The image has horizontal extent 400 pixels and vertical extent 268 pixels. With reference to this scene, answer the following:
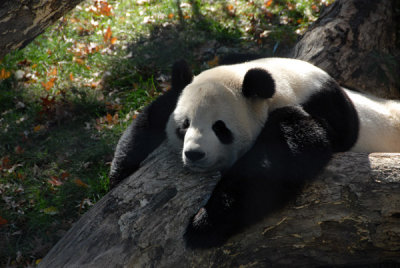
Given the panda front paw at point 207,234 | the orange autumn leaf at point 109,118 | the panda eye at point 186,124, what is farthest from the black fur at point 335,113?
the orange autumn leaf at point 109,118

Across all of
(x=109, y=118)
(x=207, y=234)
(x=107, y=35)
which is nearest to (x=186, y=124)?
(x=207, y=234)

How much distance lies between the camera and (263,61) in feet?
12.7

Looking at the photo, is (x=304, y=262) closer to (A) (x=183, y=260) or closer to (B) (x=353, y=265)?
(B) (x=353, y=265)

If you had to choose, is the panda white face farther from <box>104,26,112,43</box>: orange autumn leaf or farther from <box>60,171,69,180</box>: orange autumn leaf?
<box>104,26,112,43</box>: orange autumn leaf

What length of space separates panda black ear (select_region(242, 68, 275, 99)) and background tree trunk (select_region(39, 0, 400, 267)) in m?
0.69

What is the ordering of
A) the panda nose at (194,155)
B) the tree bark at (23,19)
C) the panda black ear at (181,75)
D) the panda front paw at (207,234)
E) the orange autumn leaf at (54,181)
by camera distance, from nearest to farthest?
the panda front paw at (207,234) < the panda nose at (194,155) < the panda black ear at (181,75) < the tree bark at (23,19) < the orange autumn leaf at (54,181)

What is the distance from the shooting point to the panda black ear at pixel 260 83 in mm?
3066

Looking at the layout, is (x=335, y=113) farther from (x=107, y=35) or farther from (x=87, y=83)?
(x=107, y=35)

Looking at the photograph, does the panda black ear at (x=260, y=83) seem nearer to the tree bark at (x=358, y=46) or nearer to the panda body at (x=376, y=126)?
the panda body at (x=376, y=126)

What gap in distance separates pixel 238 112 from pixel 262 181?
622 mm

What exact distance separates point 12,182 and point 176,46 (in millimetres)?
3175

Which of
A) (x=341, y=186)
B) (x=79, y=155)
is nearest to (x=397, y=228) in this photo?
(x=341, y=186)

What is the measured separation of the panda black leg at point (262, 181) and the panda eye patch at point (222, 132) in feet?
0.67

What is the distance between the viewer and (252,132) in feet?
10.6
